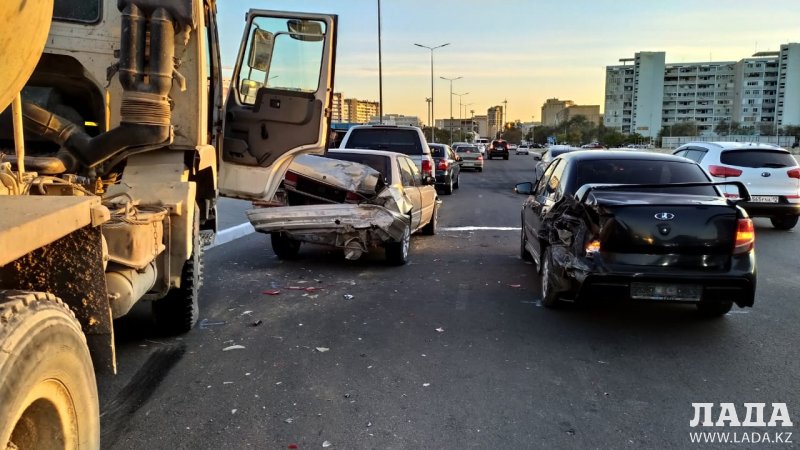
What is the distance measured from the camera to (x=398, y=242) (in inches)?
333

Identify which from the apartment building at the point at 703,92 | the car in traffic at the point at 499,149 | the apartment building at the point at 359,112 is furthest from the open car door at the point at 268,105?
the apartment building at the point at 703,92

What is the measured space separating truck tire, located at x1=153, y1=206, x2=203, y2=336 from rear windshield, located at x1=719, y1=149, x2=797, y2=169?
11.0 m

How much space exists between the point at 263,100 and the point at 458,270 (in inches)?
143

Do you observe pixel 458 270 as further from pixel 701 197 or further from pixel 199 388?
pixel 199 388

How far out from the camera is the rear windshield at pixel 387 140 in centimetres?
A: 1451

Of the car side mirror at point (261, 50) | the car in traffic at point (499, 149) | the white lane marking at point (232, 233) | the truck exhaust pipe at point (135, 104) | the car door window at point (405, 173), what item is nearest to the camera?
the truck exhaust pipe at point (135, 104)

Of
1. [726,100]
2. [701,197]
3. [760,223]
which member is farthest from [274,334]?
[726,100]

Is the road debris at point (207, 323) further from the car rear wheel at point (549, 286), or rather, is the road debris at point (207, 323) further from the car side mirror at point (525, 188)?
the car side mirror at point (525, 188)

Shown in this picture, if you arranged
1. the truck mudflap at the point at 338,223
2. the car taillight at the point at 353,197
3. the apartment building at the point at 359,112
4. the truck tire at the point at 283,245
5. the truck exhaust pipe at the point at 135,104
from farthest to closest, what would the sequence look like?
the apartment building at the point at 359,112
the truck tire at the point at 283,245
the car taillight at the point at 353,197
the truck mudflap at the point at 338,223
the truck exhaust pipe at the point at 135,104

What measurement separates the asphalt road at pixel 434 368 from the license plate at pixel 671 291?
416 millimetres

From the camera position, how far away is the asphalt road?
12.1 feet

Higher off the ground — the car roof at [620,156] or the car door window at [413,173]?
the car roof at [620,156]

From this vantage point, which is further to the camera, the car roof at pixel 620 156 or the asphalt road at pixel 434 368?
the car roof at pixel 620 156

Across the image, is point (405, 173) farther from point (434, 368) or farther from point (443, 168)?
point (443, 168)
